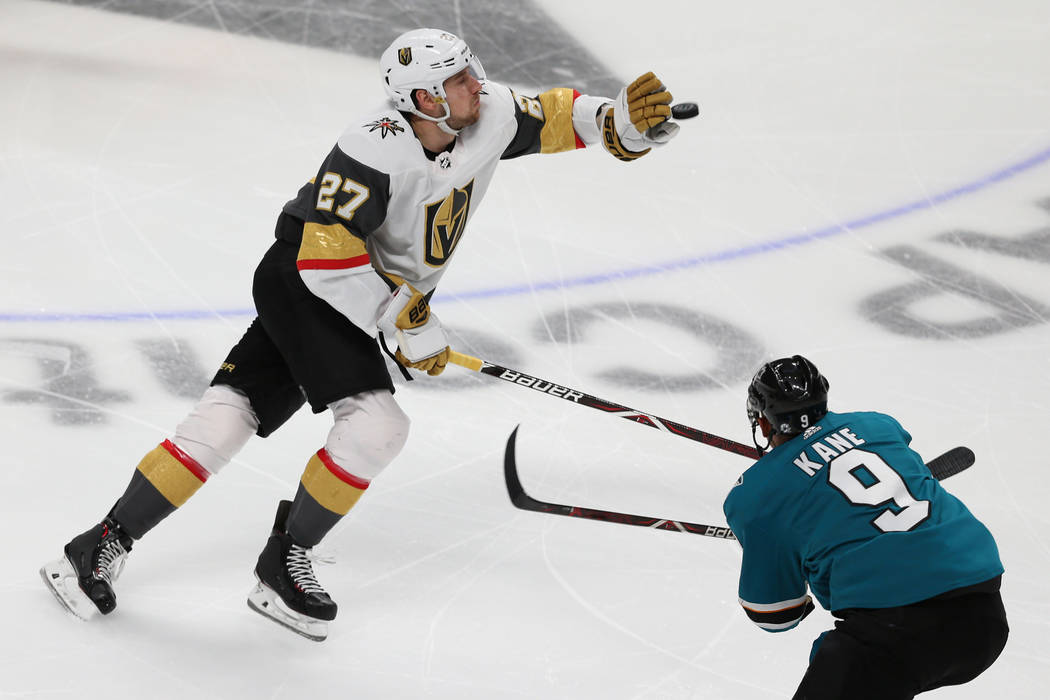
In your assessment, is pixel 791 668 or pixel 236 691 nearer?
pixel 236 691

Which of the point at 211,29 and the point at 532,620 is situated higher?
the point at 211,29

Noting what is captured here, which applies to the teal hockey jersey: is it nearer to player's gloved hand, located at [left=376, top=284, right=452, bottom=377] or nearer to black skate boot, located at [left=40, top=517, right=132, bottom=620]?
player's gloved hand, located at [left=376, top=284, right=452, bottom=377]

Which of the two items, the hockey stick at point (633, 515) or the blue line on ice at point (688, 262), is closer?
the hockey stick at point (633, 515)

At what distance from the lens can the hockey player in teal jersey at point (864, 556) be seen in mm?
2025

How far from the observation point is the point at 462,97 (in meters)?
2.77

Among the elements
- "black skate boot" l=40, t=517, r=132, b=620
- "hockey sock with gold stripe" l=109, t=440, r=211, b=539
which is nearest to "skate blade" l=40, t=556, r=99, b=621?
"black skate boot" l=40, t=517, r=132, b=620

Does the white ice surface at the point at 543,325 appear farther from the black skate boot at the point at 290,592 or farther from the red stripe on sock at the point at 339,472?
the red stripe on sock at the point at 339,472

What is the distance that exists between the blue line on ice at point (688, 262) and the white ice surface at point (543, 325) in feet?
0.05

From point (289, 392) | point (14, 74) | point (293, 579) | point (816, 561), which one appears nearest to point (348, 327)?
point (289, 392)

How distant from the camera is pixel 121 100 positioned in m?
5.36

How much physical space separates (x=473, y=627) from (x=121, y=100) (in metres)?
3.52

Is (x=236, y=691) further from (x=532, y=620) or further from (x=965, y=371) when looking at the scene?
(x=965, y=371)

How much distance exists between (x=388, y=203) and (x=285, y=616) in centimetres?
100

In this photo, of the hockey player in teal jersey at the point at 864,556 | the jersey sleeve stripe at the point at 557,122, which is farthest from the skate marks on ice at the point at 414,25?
the hockey player in teal jersey at the point at 864,556
